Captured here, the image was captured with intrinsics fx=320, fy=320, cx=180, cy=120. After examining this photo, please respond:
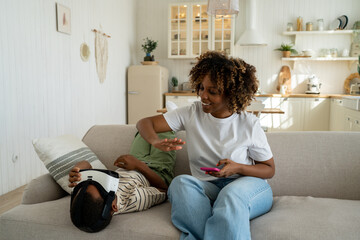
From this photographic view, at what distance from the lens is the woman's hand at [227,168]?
1.38m

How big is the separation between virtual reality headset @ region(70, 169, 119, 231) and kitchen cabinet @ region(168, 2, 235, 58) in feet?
15.6

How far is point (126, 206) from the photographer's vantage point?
56.4 inches

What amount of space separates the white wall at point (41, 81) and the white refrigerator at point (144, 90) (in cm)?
76

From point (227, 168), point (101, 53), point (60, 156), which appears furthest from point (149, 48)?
point (227, 168)

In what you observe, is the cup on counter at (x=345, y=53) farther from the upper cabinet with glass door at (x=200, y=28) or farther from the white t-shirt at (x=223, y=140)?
the white t-shirt at (x=223, y=140)

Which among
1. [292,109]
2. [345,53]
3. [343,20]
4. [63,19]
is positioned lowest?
[292,109]

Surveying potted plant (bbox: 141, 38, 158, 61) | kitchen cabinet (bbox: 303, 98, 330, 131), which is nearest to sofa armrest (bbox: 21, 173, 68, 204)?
potted plant (bbox: 141, 38, 158, 61)

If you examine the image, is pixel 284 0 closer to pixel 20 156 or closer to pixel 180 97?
pixel 180 97

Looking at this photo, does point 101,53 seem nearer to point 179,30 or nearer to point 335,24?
point 179,30

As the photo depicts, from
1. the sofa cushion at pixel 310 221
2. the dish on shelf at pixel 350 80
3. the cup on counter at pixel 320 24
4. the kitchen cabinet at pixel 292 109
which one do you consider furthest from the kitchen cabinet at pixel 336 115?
the sofa cushion at pixel 310 221

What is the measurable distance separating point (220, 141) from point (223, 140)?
0.02 m

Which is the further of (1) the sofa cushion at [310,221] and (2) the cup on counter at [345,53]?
(2) the cup on counter at [345,53]

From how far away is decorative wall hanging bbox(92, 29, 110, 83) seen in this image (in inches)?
180

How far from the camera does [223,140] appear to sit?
1549 millimetres
